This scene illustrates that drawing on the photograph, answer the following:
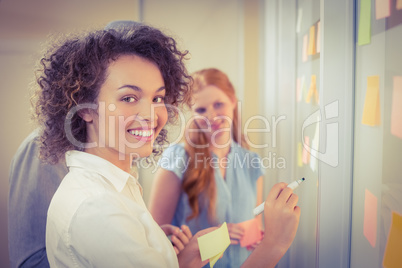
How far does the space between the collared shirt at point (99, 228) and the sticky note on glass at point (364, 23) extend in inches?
19.2

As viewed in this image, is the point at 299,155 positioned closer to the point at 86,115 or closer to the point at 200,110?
the point at 200,110

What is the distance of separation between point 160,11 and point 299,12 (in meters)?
0.36

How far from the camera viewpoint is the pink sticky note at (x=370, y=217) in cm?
58

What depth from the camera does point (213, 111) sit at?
1093 mm

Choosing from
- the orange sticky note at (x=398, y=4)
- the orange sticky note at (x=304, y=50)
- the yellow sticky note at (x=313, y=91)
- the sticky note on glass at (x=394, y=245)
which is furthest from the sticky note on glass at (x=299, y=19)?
the sticky note on glass at (x=394, y=245)

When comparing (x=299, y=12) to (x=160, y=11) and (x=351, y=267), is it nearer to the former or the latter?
(x=160, y=11)

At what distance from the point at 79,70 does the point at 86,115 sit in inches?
3.5

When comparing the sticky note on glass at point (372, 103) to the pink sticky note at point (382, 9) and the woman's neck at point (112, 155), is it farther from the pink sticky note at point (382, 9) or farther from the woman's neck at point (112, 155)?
the woman's neck at point (112, 155)

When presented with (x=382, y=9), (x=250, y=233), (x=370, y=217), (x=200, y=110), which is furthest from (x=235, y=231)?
(x=382, y=9)

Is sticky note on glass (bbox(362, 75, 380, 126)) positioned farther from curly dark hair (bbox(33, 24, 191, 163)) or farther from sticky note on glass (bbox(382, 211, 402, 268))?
curly dark hair (bbox(33, 24, 191, 163))

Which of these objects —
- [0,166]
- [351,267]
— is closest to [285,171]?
[351,267]

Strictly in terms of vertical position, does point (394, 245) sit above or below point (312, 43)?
below

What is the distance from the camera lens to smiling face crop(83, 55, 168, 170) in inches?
25.7

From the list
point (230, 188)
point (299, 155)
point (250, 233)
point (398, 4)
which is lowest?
point (250, 233)
